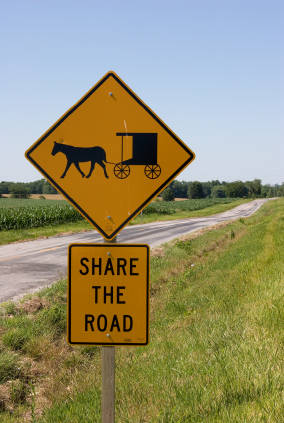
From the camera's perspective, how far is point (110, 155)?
2.40 meters

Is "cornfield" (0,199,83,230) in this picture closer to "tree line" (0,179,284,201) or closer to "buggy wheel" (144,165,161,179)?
"buggy wheel" (144,165,161,179)

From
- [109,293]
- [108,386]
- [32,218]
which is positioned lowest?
[32,218]

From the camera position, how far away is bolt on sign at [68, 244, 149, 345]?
2.36 m

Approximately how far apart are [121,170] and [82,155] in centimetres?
25

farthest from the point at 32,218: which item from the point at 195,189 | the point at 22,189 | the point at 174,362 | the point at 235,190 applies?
the point at 235,190

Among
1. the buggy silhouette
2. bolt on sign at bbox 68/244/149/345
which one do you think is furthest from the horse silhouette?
bolt on sign at bbox 68/244/149/345

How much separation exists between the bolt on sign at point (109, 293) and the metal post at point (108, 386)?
0.25 ft

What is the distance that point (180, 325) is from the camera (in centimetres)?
523

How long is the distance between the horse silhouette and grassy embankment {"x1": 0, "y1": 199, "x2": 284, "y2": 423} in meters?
1.71

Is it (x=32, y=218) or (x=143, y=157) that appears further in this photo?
(x=32, y=218)

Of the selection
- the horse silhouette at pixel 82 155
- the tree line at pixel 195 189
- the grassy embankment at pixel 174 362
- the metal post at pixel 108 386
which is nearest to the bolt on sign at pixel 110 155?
the horse silhouette at pixel 82 155

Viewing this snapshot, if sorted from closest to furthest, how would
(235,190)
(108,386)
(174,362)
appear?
1. (108,386)
2. (174,362)
3. (235,190)

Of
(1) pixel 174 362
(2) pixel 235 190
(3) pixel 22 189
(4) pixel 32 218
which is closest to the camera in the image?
(1) pixel 174 362

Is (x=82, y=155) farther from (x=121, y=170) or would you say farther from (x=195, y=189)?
(x=195, y=189)
